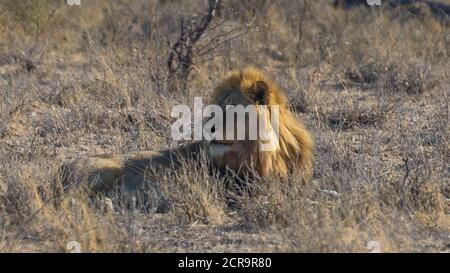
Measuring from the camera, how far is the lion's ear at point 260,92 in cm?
605

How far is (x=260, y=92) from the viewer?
607 centimetres

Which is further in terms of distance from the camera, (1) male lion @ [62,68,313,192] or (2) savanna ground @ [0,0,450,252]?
(1) male lion @ [62,68,313,192]

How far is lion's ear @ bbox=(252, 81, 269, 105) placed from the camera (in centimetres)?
605

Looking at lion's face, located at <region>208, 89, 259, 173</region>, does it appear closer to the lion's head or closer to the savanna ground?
the lion's head

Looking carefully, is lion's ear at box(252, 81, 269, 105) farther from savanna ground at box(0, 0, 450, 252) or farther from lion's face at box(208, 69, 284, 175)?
savanna ground at box(0, 0, 450, 252)

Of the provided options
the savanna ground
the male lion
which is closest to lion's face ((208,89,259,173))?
the male lion

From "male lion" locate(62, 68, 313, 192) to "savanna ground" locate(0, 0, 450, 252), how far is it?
0.18 metres

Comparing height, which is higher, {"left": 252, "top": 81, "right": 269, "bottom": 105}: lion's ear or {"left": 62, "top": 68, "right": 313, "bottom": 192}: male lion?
{"left": 252, "top": 81, "right": 269, "bottom": 105}: lion's ear

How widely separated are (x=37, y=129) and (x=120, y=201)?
294 centimetres

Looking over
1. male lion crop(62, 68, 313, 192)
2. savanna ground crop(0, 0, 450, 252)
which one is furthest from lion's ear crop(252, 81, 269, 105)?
savanna ground crop(0, 0, 450, 252)

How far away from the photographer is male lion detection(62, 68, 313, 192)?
6.07 m

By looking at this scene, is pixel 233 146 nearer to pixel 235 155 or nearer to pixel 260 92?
pixel 235 155

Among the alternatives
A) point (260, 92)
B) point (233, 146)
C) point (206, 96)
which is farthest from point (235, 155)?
point (206, 96)

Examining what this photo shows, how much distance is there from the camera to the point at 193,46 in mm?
10336
